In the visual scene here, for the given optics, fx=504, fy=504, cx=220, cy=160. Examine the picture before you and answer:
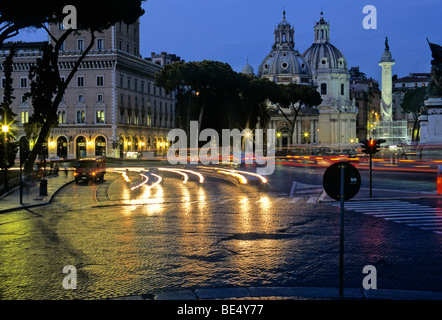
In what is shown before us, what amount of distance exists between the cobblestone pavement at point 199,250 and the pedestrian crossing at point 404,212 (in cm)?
63

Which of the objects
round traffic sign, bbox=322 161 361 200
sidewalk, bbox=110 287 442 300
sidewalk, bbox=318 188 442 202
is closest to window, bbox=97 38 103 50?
sidewalk, bbox=318 188 442 202

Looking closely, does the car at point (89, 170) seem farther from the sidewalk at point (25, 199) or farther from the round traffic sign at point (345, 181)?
the round traffic sign at point (345, 181)

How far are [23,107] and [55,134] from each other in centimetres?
762

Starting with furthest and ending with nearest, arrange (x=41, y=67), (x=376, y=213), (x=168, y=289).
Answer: (x=41, y=67), (x=376, y=213), (x=168, y=289)

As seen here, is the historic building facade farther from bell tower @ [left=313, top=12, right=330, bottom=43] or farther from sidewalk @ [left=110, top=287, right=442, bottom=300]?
bell tower @ [left=313, top=12, right=330, bottom=43]

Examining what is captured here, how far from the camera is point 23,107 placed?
8612 centimetres

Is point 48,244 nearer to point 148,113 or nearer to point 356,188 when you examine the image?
point 356,188

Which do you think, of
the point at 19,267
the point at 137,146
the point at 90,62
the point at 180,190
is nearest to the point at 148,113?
the point at 137,146

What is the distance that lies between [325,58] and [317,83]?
8090 millimetres

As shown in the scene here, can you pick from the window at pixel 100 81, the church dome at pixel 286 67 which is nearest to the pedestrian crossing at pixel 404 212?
the window at pixel 100 81

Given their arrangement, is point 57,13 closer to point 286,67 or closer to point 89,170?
point 89,170

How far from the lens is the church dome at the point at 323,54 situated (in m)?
159

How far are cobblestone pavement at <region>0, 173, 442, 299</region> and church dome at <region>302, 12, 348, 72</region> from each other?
145 meters

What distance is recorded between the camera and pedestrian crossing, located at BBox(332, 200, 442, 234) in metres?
15.4
